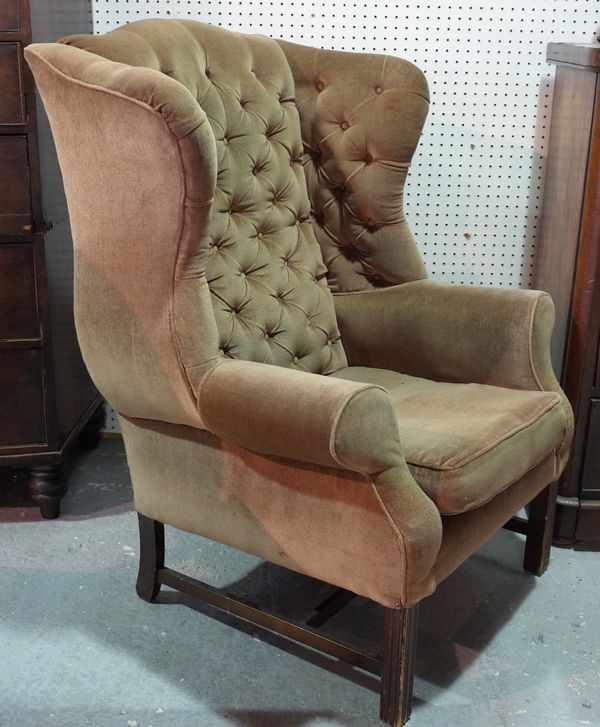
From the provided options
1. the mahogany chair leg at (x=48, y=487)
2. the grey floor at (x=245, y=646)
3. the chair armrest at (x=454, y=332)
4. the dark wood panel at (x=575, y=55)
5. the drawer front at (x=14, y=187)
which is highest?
the dark wood panel at (x=575, y=55)

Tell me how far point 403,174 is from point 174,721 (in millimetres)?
1328

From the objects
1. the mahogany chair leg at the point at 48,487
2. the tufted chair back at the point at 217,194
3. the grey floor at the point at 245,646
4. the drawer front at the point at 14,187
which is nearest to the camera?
the tufted chair back at the point at 217,194

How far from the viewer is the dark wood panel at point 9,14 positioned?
77.0 inches

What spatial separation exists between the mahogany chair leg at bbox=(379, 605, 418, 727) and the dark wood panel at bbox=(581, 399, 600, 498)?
2.70 ft

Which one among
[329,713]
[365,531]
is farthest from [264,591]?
[365,531]

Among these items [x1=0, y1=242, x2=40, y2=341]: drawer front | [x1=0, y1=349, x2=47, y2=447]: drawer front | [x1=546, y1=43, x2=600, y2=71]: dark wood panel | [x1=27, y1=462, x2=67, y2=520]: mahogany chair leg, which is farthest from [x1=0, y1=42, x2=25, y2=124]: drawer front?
[x1=546, y1=43, x2=600, y2=71]: dark wood panel

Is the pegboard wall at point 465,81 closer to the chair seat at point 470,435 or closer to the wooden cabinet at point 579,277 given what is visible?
the wooden cabinet at point 579,277

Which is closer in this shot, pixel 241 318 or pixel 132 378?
pixel 132 378

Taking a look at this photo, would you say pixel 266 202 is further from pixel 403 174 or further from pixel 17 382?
pixel 17 382

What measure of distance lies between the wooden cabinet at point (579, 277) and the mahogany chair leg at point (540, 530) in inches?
5.0

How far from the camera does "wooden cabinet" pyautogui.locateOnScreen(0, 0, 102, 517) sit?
6.62 ft

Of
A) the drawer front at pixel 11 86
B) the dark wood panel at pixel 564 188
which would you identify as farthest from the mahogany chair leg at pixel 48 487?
the dark wood panel at pixel 564 188

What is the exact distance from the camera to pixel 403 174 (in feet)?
6.98

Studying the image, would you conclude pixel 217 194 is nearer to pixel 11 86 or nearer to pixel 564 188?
pixel 11 86
